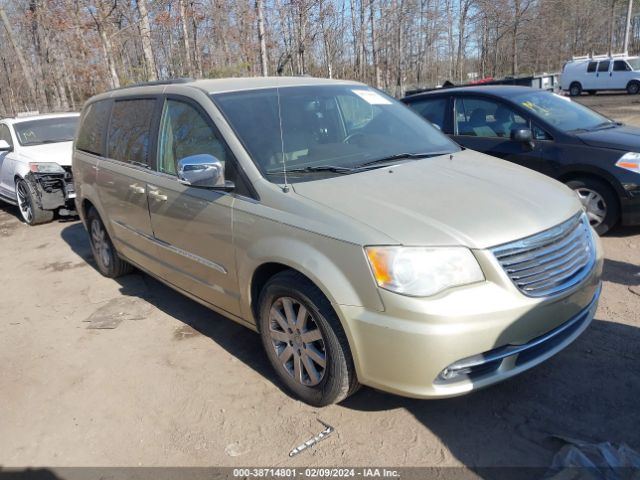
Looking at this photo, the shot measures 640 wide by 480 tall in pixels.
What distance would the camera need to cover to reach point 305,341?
9.86 ft

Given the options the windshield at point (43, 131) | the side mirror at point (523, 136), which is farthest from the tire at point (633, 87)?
the windshield at point (43, 131)

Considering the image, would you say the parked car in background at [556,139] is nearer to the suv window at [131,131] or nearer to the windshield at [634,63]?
the suv window at [131,131]

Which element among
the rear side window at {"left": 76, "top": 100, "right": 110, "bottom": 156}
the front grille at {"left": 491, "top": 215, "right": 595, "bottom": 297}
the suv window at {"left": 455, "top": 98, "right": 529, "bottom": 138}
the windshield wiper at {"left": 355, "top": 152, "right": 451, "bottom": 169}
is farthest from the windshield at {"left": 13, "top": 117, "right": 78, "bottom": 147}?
the front grille at {"left": 491, "top": 215, "right": 595, "bottom": 297}

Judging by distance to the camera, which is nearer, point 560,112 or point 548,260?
point 548,260

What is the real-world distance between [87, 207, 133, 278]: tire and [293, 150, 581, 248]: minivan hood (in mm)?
3087

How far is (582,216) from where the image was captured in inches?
126

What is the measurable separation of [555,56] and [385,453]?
4858 cm

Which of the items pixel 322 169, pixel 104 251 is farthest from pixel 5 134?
pixel 322 169

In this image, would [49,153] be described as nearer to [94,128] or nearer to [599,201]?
[94,128]

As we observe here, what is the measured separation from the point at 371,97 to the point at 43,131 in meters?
7.14

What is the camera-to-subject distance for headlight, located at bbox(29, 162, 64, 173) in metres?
8.04

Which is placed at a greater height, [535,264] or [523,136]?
[523,136]

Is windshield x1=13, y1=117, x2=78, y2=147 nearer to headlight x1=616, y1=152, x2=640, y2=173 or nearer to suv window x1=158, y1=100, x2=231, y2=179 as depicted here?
suv window x1=158, y1=100, x2=231, y2=179

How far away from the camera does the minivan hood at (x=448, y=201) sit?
2600 millimetres
